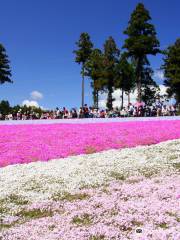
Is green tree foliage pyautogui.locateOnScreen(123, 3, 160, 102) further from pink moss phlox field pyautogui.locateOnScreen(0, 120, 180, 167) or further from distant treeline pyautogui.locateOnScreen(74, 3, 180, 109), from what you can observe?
pink moss phlox field pyautogui.locateOnScreen(0, 120, 180, 167)

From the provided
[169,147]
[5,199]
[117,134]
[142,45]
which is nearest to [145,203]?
[5,199]

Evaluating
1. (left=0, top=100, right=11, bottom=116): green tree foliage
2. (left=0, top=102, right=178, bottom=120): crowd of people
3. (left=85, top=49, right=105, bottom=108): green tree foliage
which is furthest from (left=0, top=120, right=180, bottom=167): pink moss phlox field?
(left=0, top=100, right=11, bottom=116): green tree foliage

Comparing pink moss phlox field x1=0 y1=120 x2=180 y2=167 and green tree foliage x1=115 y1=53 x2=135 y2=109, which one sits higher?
green tree foliage x1=115 y1=53 x2=135 y2=109

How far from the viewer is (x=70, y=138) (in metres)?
32.1

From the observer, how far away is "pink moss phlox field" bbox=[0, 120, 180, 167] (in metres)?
28.3

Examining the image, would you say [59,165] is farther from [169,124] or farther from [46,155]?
[169,124]

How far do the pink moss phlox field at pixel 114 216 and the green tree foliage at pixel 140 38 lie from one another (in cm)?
5940

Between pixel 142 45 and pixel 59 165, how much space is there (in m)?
53.9

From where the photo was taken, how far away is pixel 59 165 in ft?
78.3

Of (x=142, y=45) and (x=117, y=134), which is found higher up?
(x=142, y=45)

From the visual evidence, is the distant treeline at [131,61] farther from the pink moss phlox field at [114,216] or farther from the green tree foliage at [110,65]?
the pink moss phlox field at [114,216]

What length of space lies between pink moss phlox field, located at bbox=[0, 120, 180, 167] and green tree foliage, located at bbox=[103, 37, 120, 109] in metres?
51.7

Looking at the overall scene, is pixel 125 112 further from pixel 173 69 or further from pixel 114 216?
pixel 114 216

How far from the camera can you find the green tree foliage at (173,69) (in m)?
82.1
